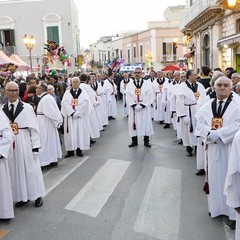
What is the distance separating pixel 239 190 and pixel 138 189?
3.05 metres

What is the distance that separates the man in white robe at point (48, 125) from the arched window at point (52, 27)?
32028 mm

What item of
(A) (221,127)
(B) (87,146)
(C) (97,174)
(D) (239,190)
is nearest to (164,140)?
(B) (87,146)

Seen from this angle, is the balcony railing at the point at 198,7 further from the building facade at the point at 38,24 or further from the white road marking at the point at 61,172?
the building facade at the point at 38,24

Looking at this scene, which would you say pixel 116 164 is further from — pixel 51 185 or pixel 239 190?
pixel 239 190

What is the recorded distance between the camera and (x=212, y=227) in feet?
16.1

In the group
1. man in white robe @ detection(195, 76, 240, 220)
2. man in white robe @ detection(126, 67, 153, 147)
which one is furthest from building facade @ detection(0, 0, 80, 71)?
man in white robe @ detection(195, 76, 240, 220)

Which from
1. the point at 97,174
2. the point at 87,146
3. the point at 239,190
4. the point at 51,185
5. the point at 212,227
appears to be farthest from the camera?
the point at 87,146

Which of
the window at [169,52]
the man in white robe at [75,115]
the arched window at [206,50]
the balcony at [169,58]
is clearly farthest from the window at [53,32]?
the man in white robe at [75,115]

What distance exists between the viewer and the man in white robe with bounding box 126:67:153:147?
9.77 meters

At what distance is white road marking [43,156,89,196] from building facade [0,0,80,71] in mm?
30546

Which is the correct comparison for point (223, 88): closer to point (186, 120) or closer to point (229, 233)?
point (229, 233)

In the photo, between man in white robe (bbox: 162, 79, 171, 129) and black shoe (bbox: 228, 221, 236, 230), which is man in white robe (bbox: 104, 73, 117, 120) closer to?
man in white robe (bbox: 162, 79, 171, 129)

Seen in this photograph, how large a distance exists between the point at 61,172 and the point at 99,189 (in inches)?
59.1

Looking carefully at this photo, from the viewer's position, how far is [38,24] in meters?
38.8
